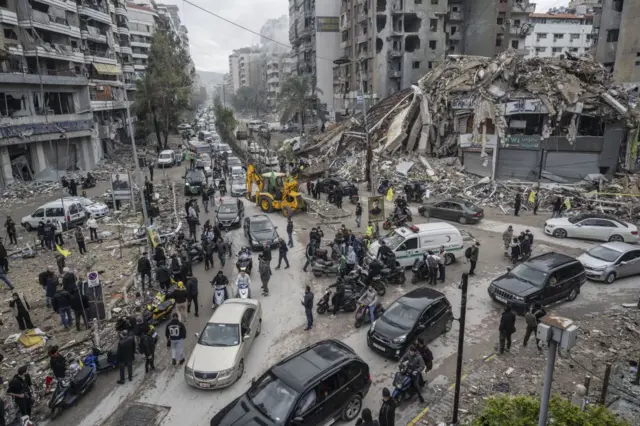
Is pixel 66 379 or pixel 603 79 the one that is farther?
pixel 603 79

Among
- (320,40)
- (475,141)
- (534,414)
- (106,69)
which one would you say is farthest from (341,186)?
(320,40)

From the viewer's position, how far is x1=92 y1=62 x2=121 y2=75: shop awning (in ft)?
152

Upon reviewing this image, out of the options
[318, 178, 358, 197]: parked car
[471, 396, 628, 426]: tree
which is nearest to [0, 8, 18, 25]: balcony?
[318, 178, 358, 197]: parked car

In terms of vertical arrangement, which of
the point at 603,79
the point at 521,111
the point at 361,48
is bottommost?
the point at 521,111

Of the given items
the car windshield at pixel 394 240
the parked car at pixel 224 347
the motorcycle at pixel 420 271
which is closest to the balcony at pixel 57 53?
the car windshield at pixel 394 240

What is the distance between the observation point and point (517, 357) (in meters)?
11.1

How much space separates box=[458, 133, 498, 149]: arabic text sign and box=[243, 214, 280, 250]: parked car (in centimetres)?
1951

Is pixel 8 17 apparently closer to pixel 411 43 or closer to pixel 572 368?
pixel 572 368

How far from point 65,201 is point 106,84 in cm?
3053

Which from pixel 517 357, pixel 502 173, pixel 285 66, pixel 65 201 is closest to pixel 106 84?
pixel 65 201

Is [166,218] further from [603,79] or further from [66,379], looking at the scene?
[603,79]

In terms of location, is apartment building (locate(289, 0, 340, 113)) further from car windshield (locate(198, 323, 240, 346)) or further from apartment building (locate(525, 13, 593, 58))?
car windshield (locate(198, 323, 240, 346))

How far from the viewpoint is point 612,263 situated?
15.4 metres

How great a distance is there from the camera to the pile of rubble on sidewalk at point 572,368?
31.4 ft
